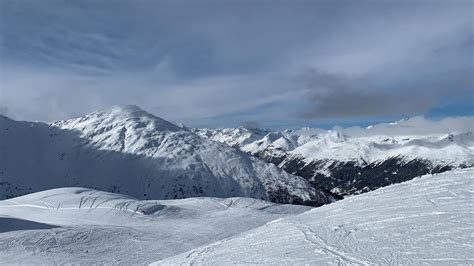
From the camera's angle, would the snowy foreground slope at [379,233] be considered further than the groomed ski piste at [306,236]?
No

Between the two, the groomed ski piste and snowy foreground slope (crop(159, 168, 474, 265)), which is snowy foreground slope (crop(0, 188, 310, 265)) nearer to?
the groomed ski piste

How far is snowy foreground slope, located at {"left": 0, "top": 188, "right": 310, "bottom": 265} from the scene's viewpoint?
3741 cm

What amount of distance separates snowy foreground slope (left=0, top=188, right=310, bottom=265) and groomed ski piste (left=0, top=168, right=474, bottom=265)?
0.38 feet

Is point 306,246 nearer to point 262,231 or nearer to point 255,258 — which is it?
point 255,258

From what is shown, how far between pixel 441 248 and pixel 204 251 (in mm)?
13271

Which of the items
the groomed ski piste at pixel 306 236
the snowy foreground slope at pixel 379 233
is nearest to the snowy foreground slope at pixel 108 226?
the groomed ski piste at pixel 306 236

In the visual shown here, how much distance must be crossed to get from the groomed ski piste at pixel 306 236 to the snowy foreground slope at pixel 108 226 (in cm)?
12

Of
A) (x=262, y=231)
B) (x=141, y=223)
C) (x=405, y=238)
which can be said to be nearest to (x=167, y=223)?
(x=141, y=223)

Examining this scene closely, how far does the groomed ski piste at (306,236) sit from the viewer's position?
19.5 metres

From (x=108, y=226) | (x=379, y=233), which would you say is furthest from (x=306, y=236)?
(x=108, y=226)

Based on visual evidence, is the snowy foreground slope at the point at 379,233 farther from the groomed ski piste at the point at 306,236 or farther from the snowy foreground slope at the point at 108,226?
the snowy foreground slope at the point at 108,226

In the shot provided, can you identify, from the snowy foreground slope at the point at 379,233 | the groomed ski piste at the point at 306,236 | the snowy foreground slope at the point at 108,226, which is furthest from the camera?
the snowy foreground slope at the point at 108,226

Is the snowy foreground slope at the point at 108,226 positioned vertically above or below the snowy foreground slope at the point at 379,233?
below

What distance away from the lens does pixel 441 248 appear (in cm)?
1831
